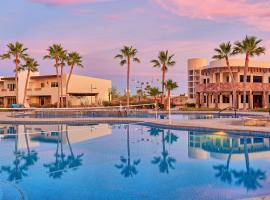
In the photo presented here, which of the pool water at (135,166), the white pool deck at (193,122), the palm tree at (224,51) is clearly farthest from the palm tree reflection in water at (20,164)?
the palm tree at (224,51)

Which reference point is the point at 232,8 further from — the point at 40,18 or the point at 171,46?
the point at 40,18

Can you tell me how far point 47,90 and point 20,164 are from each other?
39662 mm

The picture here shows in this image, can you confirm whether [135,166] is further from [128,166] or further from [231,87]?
[231,87]

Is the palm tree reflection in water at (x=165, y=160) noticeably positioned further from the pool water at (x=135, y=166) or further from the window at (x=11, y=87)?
the window at (x=11, y=87)

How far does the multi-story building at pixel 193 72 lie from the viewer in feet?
197

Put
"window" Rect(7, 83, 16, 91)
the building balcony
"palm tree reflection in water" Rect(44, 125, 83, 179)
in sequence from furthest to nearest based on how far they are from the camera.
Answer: "window" Rect(7, 83, 16, 91) → the building balcony → "palm tree reflection in water" Rect(44, 125, 83, 179)

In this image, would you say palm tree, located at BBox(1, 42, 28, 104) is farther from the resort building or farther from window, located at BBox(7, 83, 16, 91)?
window, located at BBox(7, 83, 16, 91)

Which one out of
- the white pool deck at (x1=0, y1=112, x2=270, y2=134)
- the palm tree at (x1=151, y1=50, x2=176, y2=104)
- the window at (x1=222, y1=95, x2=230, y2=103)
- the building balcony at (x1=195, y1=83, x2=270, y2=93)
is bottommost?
the white pool deck at (x1=0, y1=112, x2=270, y2=134)

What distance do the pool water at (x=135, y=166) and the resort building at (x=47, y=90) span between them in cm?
3203

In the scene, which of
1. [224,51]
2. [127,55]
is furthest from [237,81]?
[127,55]

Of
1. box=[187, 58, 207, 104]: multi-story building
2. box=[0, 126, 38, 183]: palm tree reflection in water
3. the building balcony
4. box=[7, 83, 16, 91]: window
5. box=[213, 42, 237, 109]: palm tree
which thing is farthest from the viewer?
box=[187, 58, 207, 104]: multi-story building

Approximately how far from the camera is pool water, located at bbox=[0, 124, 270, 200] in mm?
8750

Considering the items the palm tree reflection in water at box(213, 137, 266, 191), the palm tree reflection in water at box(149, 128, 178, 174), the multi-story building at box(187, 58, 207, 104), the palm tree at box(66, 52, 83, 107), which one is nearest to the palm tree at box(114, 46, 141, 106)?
the palm tree at box(66, 52, 83, 107)

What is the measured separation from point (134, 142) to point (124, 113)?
1471cm
